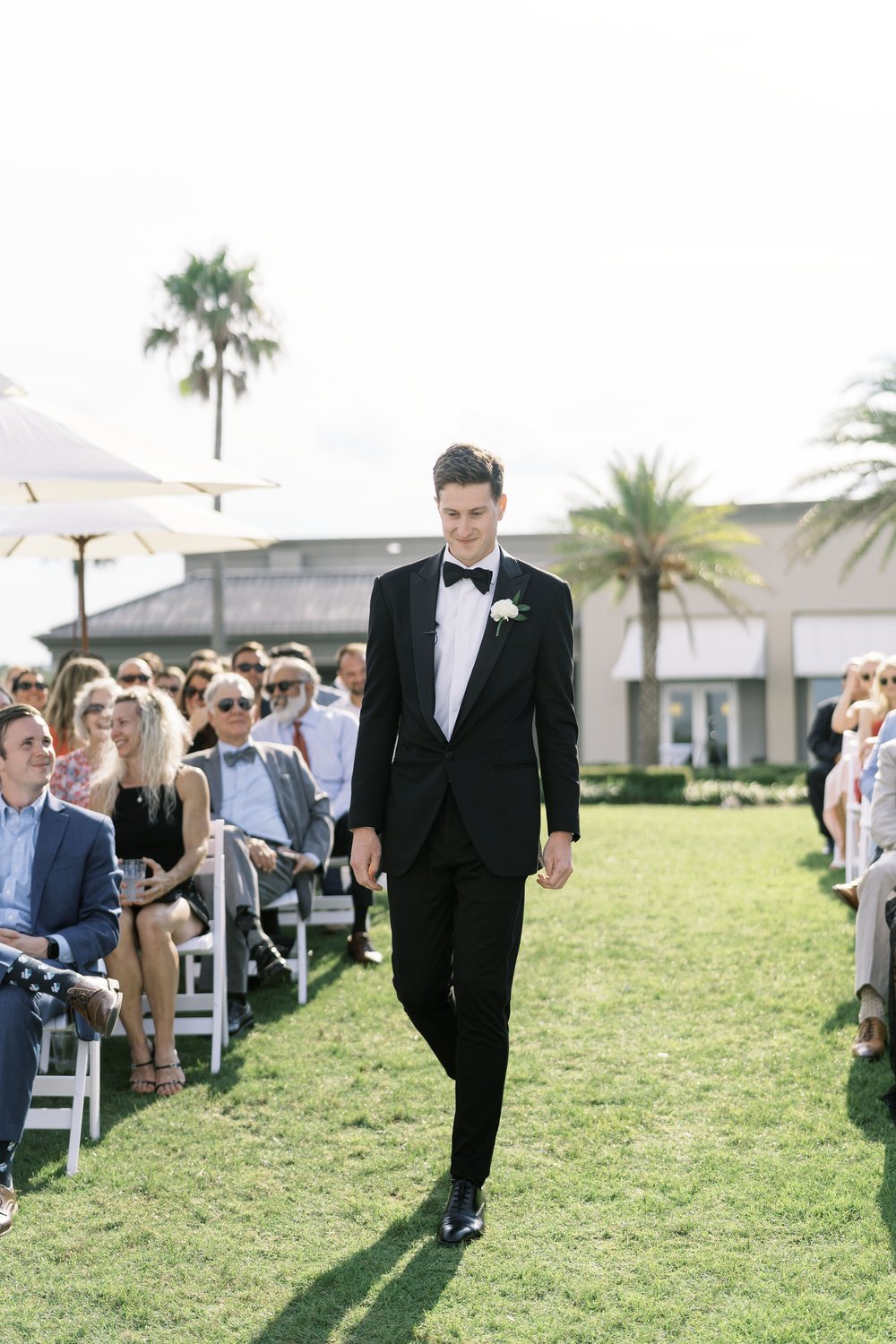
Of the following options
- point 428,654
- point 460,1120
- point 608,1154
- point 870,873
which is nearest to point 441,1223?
point 460,1120

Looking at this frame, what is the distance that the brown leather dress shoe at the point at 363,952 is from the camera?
320 inches

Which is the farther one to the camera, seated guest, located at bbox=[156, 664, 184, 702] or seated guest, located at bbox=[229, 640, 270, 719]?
seated guest, located at bbox=[156, 664, 184, 702]

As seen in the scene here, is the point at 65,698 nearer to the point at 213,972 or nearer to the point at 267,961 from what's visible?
the point at 267,961

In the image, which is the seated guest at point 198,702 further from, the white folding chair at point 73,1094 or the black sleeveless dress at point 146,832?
the white folding chair at point 73,1094

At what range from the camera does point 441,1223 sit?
4.20 meters

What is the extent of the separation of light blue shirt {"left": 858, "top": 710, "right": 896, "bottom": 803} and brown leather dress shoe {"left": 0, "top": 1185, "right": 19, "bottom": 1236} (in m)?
3.85

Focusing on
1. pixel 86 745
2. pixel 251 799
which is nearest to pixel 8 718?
pixel 86 745

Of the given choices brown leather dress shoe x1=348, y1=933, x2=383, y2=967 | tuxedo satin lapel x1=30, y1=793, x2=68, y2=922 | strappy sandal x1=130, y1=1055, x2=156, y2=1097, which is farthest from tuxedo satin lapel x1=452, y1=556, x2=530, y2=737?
brown leather dress shoe x1=348, y1=933, x2=383, y2=967

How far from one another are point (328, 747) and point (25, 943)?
13.3ft

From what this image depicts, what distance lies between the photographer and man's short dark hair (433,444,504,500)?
13.1 ft

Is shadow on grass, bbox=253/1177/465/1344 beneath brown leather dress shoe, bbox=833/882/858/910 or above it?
beneath

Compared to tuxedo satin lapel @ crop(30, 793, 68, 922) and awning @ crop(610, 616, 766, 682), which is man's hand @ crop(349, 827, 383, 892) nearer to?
tuxedo satin lapel @ crop(30, 793, 68, 922)

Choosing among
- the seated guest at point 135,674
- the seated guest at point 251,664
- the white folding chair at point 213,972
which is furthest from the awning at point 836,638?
the white folding chair at point 213,972

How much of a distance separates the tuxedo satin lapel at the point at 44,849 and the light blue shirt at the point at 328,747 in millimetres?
3722
